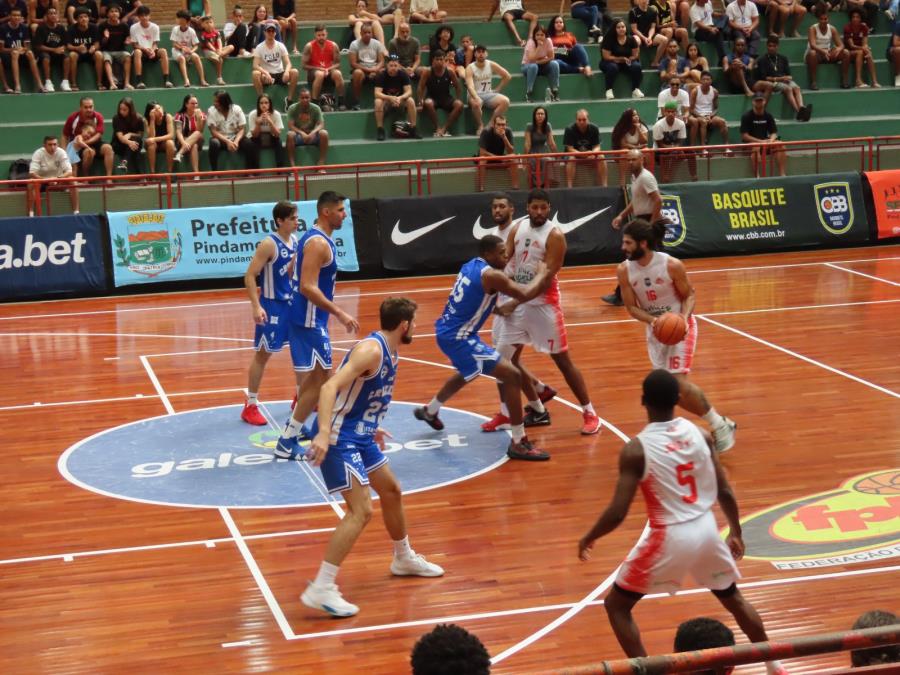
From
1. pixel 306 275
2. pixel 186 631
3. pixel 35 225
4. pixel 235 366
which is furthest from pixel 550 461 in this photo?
pixel 35 225

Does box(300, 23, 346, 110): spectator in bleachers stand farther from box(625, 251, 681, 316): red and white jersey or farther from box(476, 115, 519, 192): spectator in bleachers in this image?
box(625, 251, 681, 316): red and white jersey

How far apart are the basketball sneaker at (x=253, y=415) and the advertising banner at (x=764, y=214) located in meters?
10.1

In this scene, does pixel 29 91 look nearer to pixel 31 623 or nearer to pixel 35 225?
pixel 35 225

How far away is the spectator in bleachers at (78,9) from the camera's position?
22.6m

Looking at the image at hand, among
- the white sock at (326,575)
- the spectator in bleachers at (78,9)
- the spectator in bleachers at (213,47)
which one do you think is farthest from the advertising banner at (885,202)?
the white sock at (326,575)

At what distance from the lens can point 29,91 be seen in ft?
74.4

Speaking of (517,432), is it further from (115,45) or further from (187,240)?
(115,45)

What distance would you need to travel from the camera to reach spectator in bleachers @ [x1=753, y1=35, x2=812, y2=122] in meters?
24.6

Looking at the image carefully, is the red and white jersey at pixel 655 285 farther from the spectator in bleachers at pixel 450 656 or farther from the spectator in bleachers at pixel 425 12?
the spectator in bleachers at pixel 425 12

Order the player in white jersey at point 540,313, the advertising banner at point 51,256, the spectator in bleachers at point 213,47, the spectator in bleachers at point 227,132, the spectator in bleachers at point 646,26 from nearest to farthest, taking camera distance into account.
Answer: the player in white jersey at point 540,313 → the advertising banner at point 51,256 → the spectator in bleachers at point 227,132 → the spectator in bleachers at point 213,47 → the spectator in bleachers at point 646,26

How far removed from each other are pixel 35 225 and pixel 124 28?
6.29 m

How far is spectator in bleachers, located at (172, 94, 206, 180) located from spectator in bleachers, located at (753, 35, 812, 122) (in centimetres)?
1085

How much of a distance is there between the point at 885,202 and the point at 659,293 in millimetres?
12391

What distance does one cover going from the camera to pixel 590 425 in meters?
11.2
